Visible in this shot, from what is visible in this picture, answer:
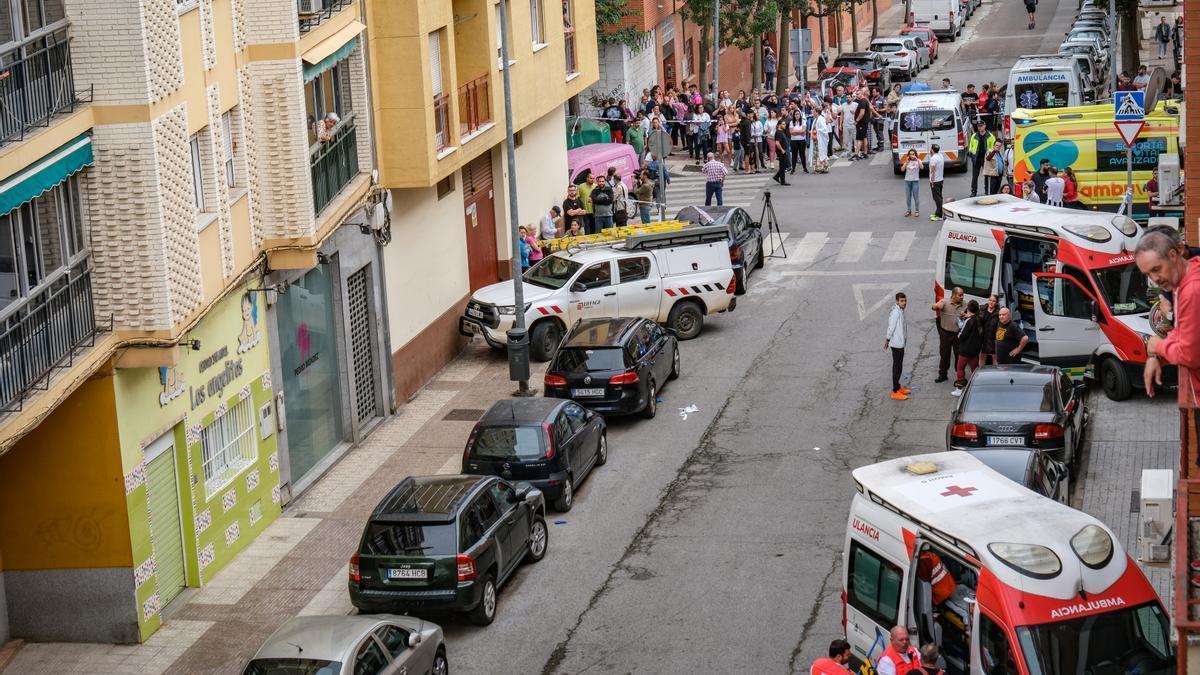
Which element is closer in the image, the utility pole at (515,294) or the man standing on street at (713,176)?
the utility pole at (515,294)

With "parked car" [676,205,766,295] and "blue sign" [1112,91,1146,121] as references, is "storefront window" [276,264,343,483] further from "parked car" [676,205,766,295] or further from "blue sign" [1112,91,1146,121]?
"blue sign" [1112,91,1146,121]

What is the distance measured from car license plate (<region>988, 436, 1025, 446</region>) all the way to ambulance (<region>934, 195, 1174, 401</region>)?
3.91 m

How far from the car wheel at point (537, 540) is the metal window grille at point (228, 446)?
3991 millimetres

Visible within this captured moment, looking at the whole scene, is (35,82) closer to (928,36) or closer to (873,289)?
(873,289)

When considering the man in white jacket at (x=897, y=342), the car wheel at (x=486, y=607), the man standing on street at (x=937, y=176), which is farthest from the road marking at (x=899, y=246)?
the car wheel at (x=486, y=607)

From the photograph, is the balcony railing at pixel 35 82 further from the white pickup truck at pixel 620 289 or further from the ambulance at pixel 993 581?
A: the white pickup truck at pixel 620 289

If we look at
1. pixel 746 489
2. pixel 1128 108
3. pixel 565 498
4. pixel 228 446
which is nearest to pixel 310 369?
pixel 228 446

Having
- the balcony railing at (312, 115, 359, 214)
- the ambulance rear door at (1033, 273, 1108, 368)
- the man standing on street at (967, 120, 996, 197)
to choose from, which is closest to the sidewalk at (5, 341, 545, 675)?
the balcony railing at (312, 115, 359, 214)

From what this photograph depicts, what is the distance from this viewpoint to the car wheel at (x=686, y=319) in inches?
1231

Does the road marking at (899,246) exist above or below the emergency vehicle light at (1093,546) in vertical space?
below

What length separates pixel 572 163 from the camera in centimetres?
4069

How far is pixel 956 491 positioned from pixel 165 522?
9.56 meters

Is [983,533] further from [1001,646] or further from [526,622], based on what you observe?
[526,622]

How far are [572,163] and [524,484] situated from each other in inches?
791
